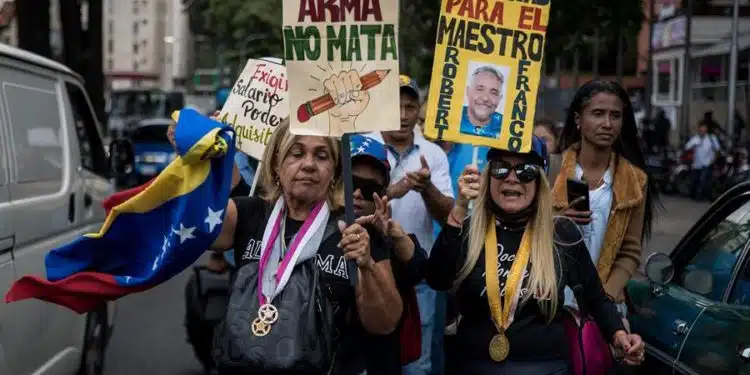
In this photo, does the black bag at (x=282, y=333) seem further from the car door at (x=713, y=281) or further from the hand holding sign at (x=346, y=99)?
the car door at (x=713, y=281)

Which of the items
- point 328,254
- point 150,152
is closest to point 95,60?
point 150,152

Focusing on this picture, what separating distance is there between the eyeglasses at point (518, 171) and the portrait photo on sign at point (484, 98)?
13.6 inches

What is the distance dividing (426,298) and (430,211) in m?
0.44

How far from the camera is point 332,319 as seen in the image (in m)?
4.16

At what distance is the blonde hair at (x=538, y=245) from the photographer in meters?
4.57

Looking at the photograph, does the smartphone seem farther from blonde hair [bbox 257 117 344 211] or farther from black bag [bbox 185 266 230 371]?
black bag [bbox 185 266 230 371]

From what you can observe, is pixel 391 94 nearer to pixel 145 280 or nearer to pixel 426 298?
pixel 145 280

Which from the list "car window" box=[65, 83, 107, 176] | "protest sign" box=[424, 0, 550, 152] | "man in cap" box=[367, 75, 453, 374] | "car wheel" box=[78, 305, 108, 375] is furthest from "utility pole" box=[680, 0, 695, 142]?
"protest sign" box=[424, 0, 550, 152]

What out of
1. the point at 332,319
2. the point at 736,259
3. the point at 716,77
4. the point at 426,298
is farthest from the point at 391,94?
the point at 716,77

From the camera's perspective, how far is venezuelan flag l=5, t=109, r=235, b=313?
424 centimetres

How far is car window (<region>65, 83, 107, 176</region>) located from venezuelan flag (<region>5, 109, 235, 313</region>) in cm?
336

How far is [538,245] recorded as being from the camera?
15.1 ft

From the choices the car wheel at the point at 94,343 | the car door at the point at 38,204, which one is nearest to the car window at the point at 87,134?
the car door at the point at 38,204

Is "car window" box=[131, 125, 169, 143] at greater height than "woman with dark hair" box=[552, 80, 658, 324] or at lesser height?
A: lesser
